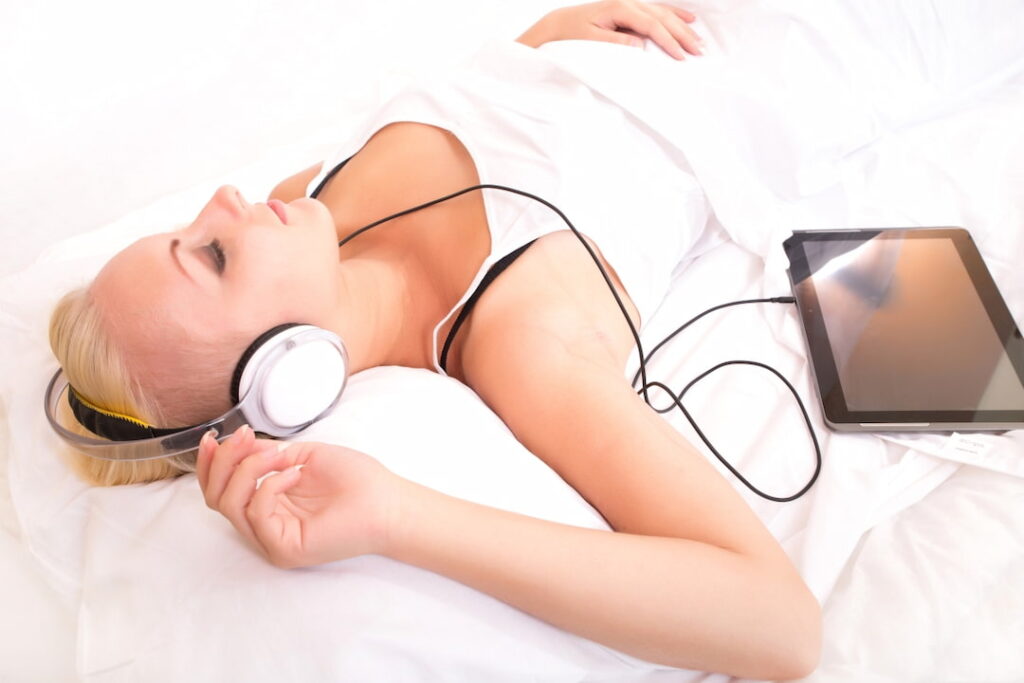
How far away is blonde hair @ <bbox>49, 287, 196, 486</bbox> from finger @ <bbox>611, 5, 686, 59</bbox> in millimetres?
960

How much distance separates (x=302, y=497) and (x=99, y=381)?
1.10ft

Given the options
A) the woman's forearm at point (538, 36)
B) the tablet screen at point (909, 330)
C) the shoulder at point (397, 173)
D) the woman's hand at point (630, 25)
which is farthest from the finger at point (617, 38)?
the tablet screen at point (909, 330)

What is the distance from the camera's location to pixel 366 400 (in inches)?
37.2

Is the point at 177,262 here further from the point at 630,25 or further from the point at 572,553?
the point at 630,25

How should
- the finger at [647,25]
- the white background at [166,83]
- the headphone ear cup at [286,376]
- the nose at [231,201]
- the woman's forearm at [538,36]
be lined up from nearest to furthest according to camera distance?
the headphone ear cup at [286,376], the nose at [231,201], the finger at [647,25], the woman's forearm at [538,36], the white background at [166,83]

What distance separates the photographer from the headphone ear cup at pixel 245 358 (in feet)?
2.90

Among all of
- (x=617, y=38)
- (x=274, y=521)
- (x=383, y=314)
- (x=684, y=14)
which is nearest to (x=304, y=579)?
(x=274, y=521)

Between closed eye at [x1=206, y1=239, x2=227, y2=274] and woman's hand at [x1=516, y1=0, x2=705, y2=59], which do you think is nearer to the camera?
closed eye at [x1=206, y1=239, x2=227, y2=274]

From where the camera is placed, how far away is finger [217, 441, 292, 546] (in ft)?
2.50

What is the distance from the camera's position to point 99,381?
3.02ft

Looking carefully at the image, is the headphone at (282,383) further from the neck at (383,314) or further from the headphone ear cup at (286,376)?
the neck at (383,314)

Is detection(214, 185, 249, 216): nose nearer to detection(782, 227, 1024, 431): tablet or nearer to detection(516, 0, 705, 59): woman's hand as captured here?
detection(516, 0, 705, 59): woman's hand

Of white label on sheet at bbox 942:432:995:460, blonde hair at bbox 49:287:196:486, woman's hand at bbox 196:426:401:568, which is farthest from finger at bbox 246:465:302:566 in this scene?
white label on sheet at bbox 942:432:995:460

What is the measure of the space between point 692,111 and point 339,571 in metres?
0.88
